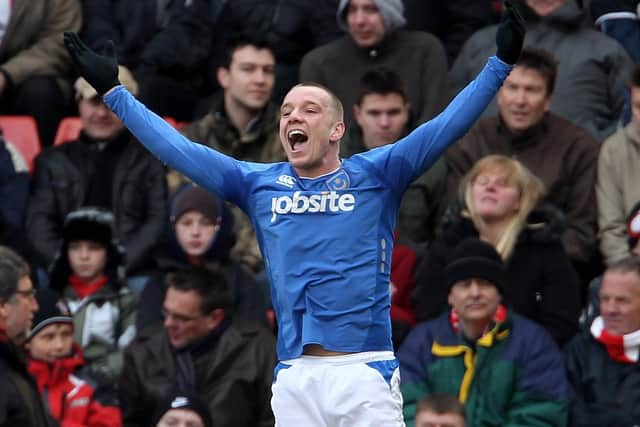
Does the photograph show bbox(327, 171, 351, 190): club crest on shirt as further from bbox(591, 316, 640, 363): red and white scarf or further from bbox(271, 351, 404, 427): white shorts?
bbox(591, 316, 640, 363): red and white scarf

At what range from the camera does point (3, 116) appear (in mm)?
11523

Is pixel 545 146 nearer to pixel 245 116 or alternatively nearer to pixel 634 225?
pixel 634 225

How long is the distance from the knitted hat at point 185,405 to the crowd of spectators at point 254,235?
0.03ft

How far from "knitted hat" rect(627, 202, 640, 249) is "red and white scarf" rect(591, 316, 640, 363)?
884mm

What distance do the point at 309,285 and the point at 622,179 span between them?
375 cm

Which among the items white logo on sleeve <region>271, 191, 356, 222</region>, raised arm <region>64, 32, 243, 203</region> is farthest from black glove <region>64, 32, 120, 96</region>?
white logo on sleeve <region>271, 191, 356, 222</region>

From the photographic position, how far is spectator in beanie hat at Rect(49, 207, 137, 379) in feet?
32.1

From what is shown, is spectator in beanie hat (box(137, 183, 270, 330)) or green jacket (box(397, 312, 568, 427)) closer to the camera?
green jacket (box(397, 312, 568, 427))

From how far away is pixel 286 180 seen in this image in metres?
6.98

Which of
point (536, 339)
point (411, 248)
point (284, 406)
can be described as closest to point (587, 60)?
point (411, 248)

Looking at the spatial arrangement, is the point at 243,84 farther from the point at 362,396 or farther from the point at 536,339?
the point at 362,396

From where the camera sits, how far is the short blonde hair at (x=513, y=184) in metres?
9.41

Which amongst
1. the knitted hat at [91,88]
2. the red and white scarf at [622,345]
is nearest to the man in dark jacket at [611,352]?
the red and white scarf at [622,345]

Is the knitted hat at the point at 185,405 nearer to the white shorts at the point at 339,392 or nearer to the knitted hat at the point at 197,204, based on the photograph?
the knitted hat at the point at 197,204
